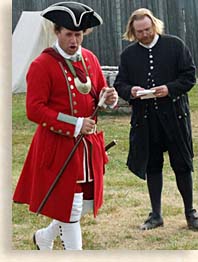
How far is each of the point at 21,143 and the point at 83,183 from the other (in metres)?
0.90

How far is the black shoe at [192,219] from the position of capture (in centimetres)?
381

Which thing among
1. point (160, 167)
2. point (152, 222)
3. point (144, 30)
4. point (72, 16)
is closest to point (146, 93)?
point (144, 30)

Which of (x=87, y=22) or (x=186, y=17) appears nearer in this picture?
(x=87, y=22)

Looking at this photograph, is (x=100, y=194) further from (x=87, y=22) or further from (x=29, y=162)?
(x=87, y=22)

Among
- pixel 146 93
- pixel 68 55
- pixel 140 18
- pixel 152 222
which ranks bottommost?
pixel 152 222

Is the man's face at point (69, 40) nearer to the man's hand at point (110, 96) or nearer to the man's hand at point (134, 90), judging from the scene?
the man's hand at point (110, 96)

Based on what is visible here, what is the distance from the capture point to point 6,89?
3453 mm

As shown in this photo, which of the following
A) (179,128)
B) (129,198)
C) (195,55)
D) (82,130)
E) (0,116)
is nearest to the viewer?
(82,130)

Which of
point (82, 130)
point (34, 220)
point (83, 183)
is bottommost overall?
point (34, 220)

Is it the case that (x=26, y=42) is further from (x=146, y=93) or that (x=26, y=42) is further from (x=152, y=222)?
(x=152, y=222)

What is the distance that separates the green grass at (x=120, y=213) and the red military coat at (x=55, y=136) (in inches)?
15.6

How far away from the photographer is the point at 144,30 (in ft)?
11.8

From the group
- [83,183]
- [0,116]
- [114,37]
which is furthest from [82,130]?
[114,37]

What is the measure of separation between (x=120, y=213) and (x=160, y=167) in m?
0.33
